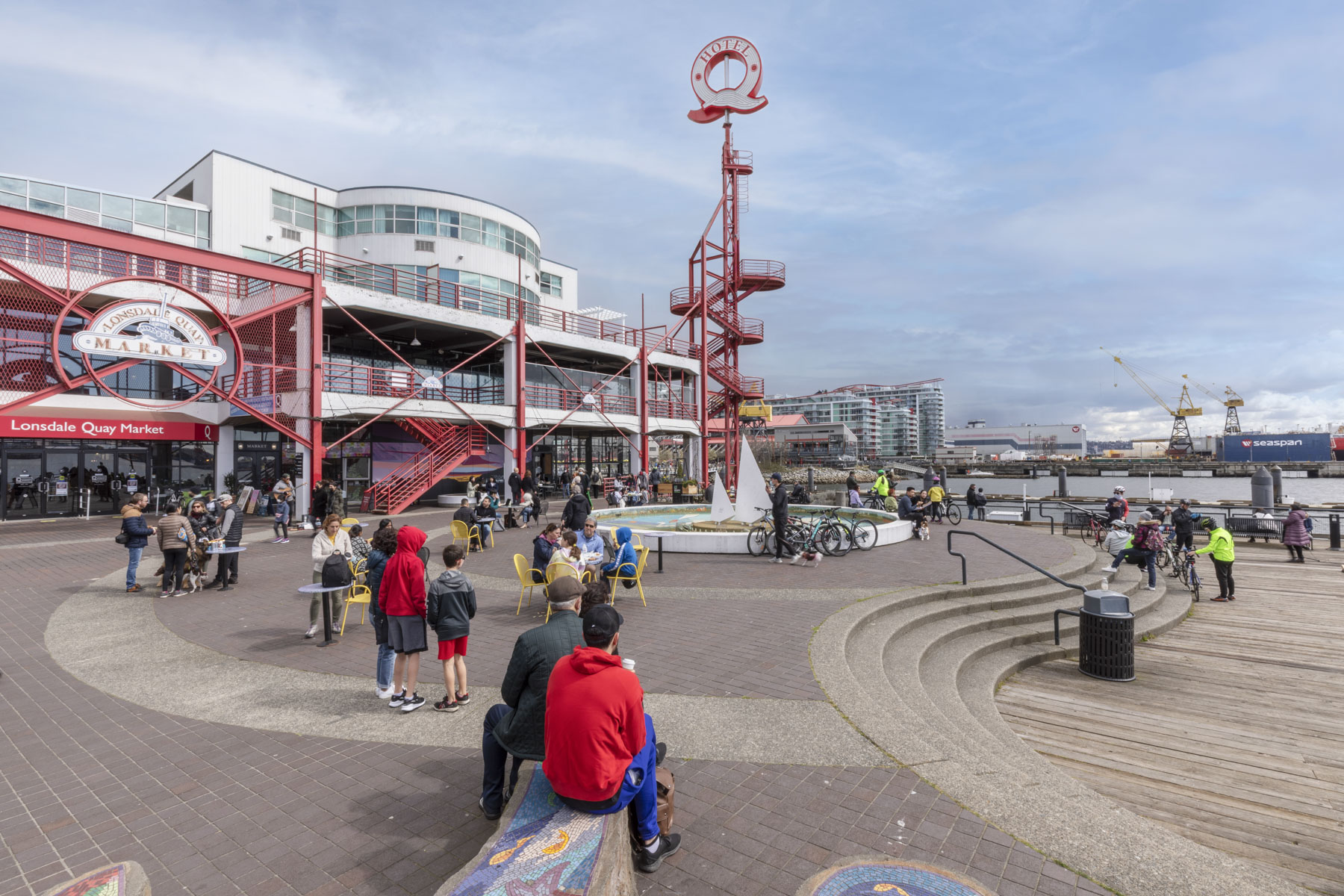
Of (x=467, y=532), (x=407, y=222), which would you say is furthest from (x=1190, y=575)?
(x=407, y=222)

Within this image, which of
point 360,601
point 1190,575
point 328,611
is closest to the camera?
point 328,611

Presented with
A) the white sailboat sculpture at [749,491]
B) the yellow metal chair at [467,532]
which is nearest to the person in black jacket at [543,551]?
the yellow metal chair at [467,532]

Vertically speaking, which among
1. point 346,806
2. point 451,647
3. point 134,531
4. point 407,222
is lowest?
point 346,806

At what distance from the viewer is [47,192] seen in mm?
22891

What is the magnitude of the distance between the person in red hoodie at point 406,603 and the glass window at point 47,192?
28.3 m

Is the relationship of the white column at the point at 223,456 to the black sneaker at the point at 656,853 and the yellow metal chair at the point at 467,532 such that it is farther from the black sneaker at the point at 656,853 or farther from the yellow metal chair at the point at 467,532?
the black sneaker at the point at 656,853

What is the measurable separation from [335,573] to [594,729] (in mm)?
6114

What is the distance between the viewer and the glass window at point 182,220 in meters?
25.5

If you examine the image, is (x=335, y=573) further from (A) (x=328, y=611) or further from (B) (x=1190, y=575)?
(B) (x=1190, y=575)

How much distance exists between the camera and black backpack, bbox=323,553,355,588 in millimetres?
7777

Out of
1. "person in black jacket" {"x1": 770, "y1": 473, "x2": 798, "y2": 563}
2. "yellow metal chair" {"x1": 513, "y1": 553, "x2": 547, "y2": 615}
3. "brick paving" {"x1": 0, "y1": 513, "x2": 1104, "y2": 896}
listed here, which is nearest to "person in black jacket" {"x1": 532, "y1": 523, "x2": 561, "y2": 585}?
"yellow metal chair" {"x1": 513, "y1": 553, "x2": 547, "y2": 615}

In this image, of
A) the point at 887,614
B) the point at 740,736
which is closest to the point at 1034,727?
the point at 887,614

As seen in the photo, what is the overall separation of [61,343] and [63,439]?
348cm

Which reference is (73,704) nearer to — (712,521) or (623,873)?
(623,873)
